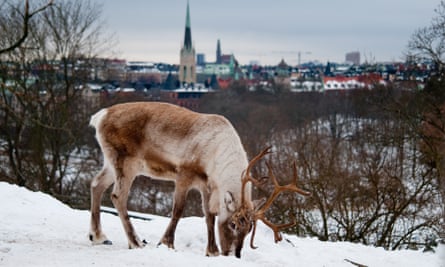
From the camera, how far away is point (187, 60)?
166 metres

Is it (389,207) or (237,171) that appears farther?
(389,207)

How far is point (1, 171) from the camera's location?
989 inches

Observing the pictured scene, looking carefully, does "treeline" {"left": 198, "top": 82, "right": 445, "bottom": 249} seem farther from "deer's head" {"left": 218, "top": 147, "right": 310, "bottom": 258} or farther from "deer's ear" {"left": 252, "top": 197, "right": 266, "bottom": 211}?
"deer's head" {"left": 218, "top": 147, "right": 310, "bottom": 258}

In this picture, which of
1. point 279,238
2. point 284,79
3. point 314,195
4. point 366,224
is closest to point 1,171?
point 314,195

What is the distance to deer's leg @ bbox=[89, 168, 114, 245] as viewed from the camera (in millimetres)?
8812

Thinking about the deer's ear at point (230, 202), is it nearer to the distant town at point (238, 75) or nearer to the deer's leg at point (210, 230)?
the deer's leg at point (210, 230)

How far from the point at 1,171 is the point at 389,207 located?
612 inches

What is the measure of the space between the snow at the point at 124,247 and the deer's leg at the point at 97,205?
0.14 meters

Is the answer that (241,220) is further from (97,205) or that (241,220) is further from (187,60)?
(187,60)

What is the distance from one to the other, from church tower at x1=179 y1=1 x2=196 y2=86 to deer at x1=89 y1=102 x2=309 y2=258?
149 metres

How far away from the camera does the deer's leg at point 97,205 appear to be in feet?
28.9

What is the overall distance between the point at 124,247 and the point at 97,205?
81 centimetres

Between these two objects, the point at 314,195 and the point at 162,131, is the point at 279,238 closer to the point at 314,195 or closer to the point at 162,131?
the point at 162,131

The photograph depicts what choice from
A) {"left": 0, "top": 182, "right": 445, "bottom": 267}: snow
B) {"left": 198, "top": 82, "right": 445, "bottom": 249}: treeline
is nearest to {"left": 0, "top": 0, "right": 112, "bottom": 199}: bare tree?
{"left": 198, "top": 82, "right": 445, "bottom": 249}: treeline
